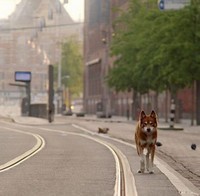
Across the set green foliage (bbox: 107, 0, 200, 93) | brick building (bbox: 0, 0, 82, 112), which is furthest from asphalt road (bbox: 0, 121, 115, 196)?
brick building (bbox: 0, 0, 82, 112)

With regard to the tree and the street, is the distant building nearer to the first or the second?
the tree

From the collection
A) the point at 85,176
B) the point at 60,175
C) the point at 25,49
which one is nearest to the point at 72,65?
the point at 25,49

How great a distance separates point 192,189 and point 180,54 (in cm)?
3436

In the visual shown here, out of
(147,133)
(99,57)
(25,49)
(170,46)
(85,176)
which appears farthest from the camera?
(25,49)

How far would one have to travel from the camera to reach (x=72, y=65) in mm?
160375

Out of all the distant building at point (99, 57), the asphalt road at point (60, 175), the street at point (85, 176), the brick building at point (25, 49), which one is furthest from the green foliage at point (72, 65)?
the asphalt road at point (60, 175)

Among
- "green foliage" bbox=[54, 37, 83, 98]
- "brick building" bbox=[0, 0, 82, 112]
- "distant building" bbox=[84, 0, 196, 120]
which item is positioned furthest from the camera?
"green foliage" bbox=[54, 37, 83, 98]

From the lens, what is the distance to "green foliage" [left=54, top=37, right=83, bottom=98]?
15625 centimetres

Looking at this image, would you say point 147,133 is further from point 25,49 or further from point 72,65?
point 25,49

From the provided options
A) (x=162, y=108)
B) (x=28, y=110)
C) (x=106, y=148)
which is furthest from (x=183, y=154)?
(x=162, y=108)

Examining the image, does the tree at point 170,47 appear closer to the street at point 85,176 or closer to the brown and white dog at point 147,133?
the street at point 85,176

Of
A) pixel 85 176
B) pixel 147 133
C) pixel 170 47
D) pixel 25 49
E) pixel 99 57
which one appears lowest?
pixel 85 176

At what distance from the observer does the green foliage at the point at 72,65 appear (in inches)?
6152

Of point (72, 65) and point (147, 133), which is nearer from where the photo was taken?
point (147, 133)
